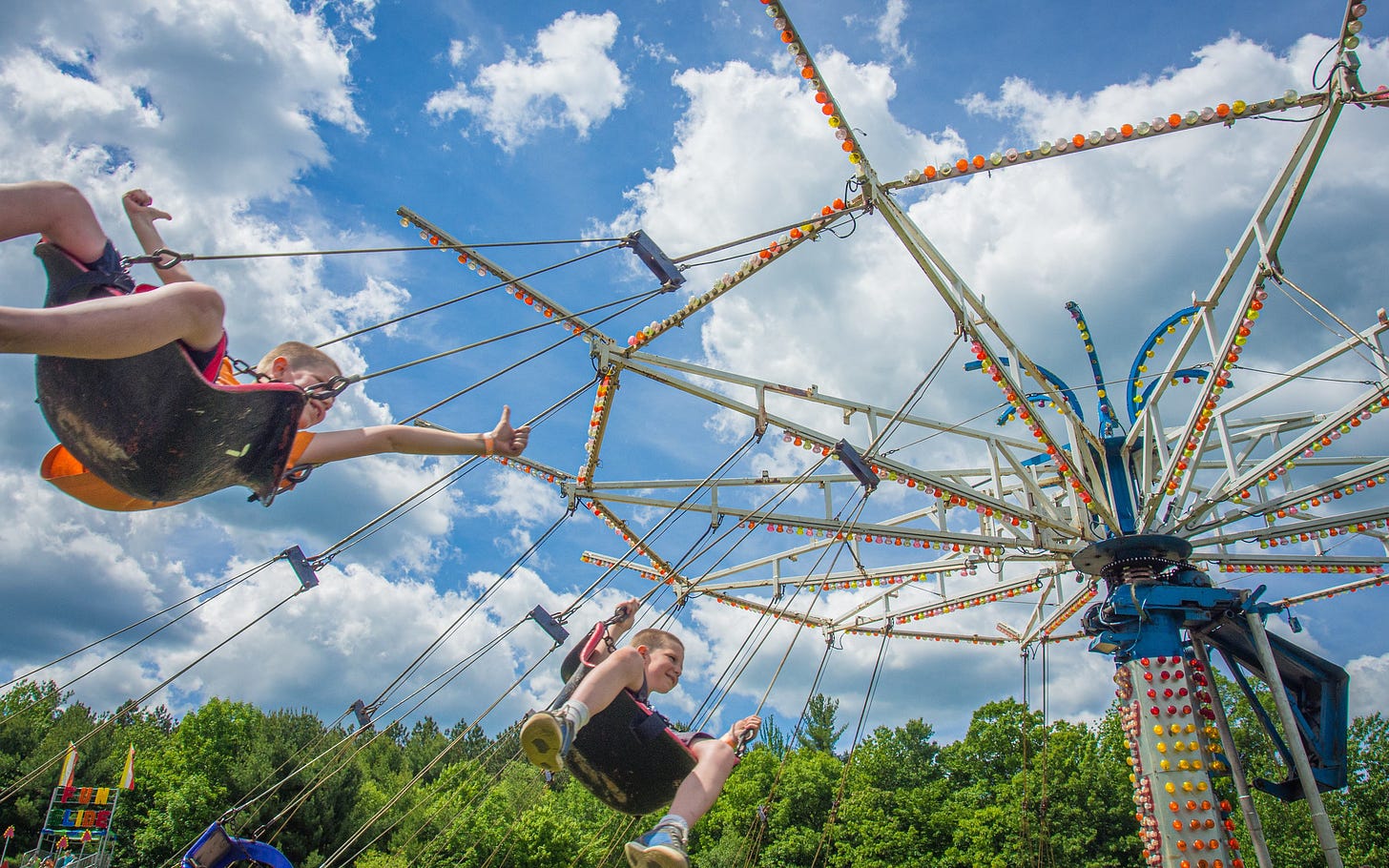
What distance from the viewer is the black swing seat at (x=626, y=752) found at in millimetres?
4656

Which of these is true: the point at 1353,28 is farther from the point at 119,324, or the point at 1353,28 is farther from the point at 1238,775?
the point at 119,324

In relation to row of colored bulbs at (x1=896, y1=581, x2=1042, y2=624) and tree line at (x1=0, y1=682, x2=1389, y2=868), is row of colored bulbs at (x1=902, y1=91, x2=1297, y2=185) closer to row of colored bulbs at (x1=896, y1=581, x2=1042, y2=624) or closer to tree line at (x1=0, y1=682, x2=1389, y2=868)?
row of colored bulbs at (x1=896, y1=581, x2=1042, y2=624)

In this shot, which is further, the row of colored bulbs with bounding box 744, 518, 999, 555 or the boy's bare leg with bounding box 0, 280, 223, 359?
the row of colored bulbs with bounding box 744, 518, 999, 555

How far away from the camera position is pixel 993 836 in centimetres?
2325

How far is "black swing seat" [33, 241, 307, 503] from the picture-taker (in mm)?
2314

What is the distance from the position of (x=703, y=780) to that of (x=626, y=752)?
568 mm

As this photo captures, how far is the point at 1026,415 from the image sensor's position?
740 cm

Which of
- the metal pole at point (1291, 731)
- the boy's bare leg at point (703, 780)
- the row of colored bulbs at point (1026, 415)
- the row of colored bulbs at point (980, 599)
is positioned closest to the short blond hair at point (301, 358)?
the boy's bare leg at point (703, 780)

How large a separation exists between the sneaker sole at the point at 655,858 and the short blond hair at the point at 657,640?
1.31 metres

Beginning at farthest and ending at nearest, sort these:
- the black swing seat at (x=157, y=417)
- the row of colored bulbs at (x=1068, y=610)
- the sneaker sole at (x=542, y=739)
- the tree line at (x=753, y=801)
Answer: the tree line at (x=753, y=801), the row of colored bulbs at (x=1068, y=610), the sneaker sole at (x=542, y=739), the black swing seat at (x=157, y=417)

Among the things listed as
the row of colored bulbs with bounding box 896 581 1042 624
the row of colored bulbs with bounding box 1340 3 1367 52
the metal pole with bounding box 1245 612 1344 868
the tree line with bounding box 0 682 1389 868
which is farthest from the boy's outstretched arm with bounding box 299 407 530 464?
the tree line with bounding box 0 682 1389 868

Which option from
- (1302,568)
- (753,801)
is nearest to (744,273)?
(1302,568)

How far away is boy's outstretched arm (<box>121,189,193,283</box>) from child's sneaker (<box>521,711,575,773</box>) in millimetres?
2221

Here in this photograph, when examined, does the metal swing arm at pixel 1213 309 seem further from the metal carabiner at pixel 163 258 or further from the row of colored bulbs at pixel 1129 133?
the metal carabiner at pixel 163 258
